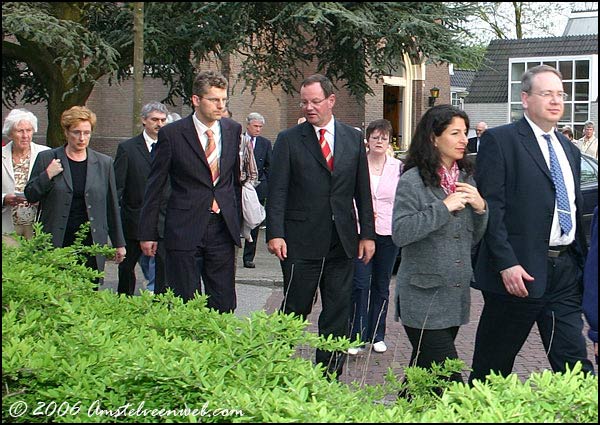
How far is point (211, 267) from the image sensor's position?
235 inches

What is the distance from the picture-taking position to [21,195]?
688 cm

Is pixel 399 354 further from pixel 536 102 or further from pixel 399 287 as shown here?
pixel 536 102

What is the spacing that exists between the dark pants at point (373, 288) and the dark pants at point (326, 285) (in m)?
1.46

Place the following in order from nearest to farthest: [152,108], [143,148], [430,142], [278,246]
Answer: [430,142] < [278,246] < [152,108] < [143,148]

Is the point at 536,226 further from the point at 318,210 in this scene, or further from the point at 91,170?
the point at 91,170

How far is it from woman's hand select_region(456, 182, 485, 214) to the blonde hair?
298 centimetres

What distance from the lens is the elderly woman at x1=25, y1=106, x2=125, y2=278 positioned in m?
6.69

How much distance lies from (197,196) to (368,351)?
2258mm

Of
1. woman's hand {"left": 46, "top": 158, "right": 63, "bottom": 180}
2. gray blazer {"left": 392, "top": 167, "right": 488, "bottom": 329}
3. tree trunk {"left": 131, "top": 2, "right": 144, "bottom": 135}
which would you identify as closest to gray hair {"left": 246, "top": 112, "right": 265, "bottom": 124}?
woman's hand {"left": 46, "top": 158, "right": 63, "bottom": 180}

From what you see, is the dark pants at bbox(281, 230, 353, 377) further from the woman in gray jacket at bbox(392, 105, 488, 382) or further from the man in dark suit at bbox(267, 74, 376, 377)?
the woman in gray jacket at bbox(392, 105, 488, 382)

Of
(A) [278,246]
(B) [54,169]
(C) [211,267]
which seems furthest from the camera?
(B) [54,169]

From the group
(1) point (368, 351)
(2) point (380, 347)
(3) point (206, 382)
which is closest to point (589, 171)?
(2) point (380, 347)

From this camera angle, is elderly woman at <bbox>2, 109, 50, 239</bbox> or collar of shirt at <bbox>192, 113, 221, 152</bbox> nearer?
collar of shirt at <bbox>192, 113, 221, 152</bbox>

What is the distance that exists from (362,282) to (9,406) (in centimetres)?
458
